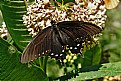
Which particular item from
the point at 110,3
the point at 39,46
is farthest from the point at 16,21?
the point at 110,3

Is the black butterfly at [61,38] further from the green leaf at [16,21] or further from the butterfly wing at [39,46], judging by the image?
the green leaf at [16,21]

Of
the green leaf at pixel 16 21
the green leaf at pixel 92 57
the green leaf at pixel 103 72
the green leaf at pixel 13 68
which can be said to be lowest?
the green leaf at pixel 92 57

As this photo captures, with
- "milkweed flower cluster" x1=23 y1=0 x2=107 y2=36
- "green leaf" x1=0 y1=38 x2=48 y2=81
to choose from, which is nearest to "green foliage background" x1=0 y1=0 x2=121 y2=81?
"green leaf" x1=0 y1=38 x2=48 y2=81

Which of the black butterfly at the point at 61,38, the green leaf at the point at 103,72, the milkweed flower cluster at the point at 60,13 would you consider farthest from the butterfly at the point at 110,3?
the green leaf at the point at 103,72

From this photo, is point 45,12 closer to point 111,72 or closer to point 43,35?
point 43,35

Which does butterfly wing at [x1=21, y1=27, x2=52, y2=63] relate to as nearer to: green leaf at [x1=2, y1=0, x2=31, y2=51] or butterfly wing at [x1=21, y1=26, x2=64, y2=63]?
butterfly wing at [x1=21, y1=26, x2=64, y2=63]

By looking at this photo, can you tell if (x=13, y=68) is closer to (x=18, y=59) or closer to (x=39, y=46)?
(x=18, y=59)
